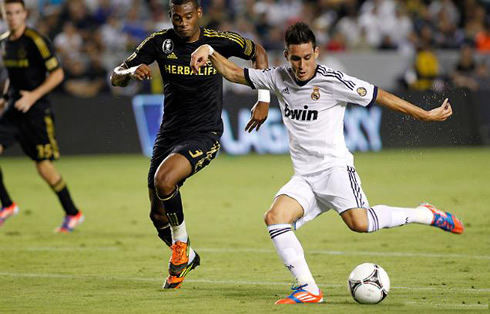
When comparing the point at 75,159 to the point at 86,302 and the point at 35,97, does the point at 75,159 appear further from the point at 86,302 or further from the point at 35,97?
the point at 86,302

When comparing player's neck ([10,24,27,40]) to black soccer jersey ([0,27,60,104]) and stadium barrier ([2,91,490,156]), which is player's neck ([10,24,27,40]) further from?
stadium barrier ([2,91,490,156])

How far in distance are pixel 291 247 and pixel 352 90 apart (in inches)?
48.0

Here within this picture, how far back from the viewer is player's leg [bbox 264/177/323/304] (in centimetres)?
671

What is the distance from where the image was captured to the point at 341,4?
24750 millimetres

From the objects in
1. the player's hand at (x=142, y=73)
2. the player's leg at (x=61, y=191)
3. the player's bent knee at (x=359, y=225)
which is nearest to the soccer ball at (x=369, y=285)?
the player's bent knee at (x=359, y=225)

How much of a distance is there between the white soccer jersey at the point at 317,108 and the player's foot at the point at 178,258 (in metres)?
1.27

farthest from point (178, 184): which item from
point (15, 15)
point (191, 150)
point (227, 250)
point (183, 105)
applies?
point (15, 15)

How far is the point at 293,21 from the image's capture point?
76.9 ft

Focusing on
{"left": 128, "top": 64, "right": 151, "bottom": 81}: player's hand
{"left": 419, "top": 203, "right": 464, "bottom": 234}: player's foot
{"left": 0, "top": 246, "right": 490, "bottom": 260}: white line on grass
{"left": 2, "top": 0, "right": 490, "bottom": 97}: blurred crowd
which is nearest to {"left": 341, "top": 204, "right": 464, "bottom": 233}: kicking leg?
{"left": 419, "top": 203, "right": 464, "bottom": 234}: player's foot

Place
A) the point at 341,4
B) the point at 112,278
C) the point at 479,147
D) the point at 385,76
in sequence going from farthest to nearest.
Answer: the point at 341,4 < the point at 385,76 < the point at 479,147 < the point at 112,278

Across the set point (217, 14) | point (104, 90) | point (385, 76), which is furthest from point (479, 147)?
point (104, 90)

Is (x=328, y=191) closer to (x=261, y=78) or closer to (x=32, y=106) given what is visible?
(x=261, y=78)

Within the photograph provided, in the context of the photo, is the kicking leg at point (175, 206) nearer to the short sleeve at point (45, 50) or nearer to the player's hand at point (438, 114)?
the player's hand at point (438, 114)

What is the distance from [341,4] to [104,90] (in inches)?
291
